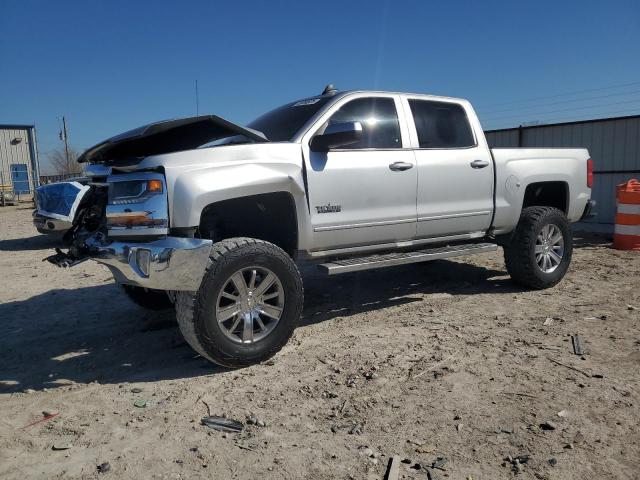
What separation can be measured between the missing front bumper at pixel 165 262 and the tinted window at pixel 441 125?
2.57m

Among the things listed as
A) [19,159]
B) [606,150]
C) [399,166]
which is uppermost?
[19,159]

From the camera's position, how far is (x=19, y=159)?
28766mm

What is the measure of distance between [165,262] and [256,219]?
49.9 inches

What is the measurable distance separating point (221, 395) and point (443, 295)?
10.3 feet

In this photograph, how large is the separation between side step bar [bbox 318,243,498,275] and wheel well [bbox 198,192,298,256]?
1.27 ft

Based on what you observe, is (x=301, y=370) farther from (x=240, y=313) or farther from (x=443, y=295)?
(x=443, y=295)

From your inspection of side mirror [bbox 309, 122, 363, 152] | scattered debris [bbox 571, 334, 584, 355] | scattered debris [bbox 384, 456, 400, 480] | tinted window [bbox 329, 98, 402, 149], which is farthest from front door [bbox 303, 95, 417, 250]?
scattered debris [bbox 384, 456, 400, 480]

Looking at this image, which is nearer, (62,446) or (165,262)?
(62,446)

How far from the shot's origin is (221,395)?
3.31 meters

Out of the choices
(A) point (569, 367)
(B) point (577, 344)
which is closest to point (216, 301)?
(A) point (569, 367)

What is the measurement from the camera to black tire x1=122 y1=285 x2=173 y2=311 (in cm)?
502

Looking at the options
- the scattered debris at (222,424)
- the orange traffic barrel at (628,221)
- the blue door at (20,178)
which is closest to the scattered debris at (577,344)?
the scattered debris at (222,424)

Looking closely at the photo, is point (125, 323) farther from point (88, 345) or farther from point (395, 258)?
point (395, 258)

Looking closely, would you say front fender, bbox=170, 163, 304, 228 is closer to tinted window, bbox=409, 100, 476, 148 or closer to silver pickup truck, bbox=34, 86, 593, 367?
silver pickup truck, bbox=34, 86, 593, 367
